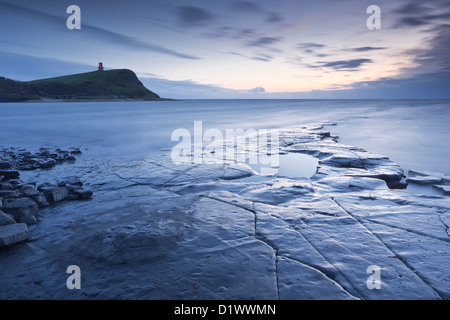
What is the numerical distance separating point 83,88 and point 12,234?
445 feet

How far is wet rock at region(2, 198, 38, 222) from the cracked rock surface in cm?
28

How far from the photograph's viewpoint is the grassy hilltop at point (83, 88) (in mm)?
92625

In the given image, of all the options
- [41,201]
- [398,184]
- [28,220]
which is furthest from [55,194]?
[398,184]

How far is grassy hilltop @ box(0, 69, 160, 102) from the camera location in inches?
3647

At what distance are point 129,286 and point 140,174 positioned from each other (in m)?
5.15

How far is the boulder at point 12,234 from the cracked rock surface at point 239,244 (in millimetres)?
111

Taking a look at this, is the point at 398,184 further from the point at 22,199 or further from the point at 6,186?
the point at 6,186

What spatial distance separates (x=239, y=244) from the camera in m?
3.64

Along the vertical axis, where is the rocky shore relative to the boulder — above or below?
above

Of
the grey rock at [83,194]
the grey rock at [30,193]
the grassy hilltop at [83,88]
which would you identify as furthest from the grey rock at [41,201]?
the grassy hilltop at [83,88]

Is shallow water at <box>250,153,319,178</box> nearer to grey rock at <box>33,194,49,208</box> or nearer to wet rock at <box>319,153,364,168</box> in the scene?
wet rock at <box>319,153,364,168</box>

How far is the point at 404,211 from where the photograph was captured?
4633 millimetres

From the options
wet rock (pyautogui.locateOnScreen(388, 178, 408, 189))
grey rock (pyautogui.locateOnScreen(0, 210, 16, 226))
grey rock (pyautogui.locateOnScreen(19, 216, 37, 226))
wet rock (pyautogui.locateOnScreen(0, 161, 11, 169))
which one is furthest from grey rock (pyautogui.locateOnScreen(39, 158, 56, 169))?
wet rock (pyautogui.locateOnScreen(388, 178, 408, 189))

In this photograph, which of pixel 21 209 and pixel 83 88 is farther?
pixel 83 88
